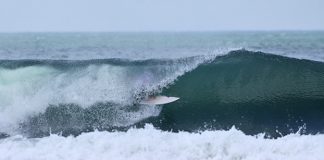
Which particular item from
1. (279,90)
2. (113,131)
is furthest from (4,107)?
(279,90)

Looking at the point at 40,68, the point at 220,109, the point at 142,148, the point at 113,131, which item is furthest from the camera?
the point at 40,68

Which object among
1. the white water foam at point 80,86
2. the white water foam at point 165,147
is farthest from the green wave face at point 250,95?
the white water foam at point 165,147

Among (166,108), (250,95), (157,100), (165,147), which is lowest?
(165,147)

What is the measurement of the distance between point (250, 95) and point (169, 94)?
174 cm

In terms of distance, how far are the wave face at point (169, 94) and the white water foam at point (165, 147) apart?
0.94 metres

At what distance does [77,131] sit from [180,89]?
2.47m

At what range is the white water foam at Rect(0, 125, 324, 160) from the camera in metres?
8.72

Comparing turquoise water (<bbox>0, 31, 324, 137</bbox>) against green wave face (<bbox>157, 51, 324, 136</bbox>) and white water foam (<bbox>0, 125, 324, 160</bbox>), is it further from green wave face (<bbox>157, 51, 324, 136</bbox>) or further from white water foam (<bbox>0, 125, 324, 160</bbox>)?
white water foam (<bbox>0, 125, 324, 160</bbox>)

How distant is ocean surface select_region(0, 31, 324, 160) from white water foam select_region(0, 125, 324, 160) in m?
0.02

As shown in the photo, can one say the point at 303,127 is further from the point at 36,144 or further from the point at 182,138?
the point at 36,144

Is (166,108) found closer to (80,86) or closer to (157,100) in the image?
(157,100)

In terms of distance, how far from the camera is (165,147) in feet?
29.6

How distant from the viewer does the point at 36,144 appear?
→ 31.1 feet

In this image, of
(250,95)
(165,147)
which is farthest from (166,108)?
(165,147)
